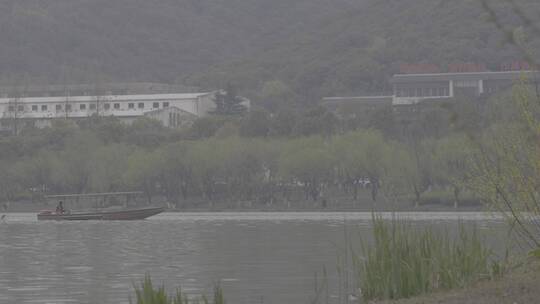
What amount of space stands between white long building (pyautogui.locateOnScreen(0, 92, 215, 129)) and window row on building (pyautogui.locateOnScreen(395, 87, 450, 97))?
25727 mm

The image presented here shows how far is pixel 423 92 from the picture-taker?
610 feet

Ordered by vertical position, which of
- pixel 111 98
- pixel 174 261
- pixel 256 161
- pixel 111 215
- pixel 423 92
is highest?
pixel 111 98

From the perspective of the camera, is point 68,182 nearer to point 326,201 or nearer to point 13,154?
point 13,154

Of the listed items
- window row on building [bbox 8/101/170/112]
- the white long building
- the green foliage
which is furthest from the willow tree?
window row on building [bbox 8/101/170/112]

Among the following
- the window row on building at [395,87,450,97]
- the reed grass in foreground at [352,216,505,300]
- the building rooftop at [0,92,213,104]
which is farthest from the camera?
the building rooftop at [0,92,213,104]

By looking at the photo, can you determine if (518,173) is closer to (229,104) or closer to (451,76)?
(229,104)

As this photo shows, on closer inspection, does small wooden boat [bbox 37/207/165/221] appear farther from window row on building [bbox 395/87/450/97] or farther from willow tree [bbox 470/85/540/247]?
window row on building [bbox 395/87/450/97]

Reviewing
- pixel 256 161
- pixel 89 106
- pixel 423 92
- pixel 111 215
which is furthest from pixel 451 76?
pixel 111 215

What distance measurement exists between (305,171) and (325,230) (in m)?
46.4

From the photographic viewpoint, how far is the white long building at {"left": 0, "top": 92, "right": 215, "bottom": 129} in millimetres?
178875

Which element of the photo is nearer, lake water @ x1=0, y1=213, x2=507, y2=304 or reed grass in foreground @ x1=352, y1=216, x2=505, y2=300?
reed grass in foreground @ x1=352, y1=216, x2=505, y2=300

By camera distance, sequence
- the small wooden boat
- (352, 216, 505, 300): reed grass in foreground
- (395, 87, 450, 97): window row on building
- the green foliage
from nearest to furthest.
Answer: (352, 216, 505, 300): reed grass in foreground, the small wooden boat, the green foliage, (395, 87, 450, 97): window row on building

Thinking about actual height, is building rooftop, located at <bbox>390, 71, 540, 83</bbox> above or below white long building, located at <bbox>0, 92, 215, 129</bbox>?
above

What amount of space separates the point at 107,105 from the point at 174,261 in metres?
143
